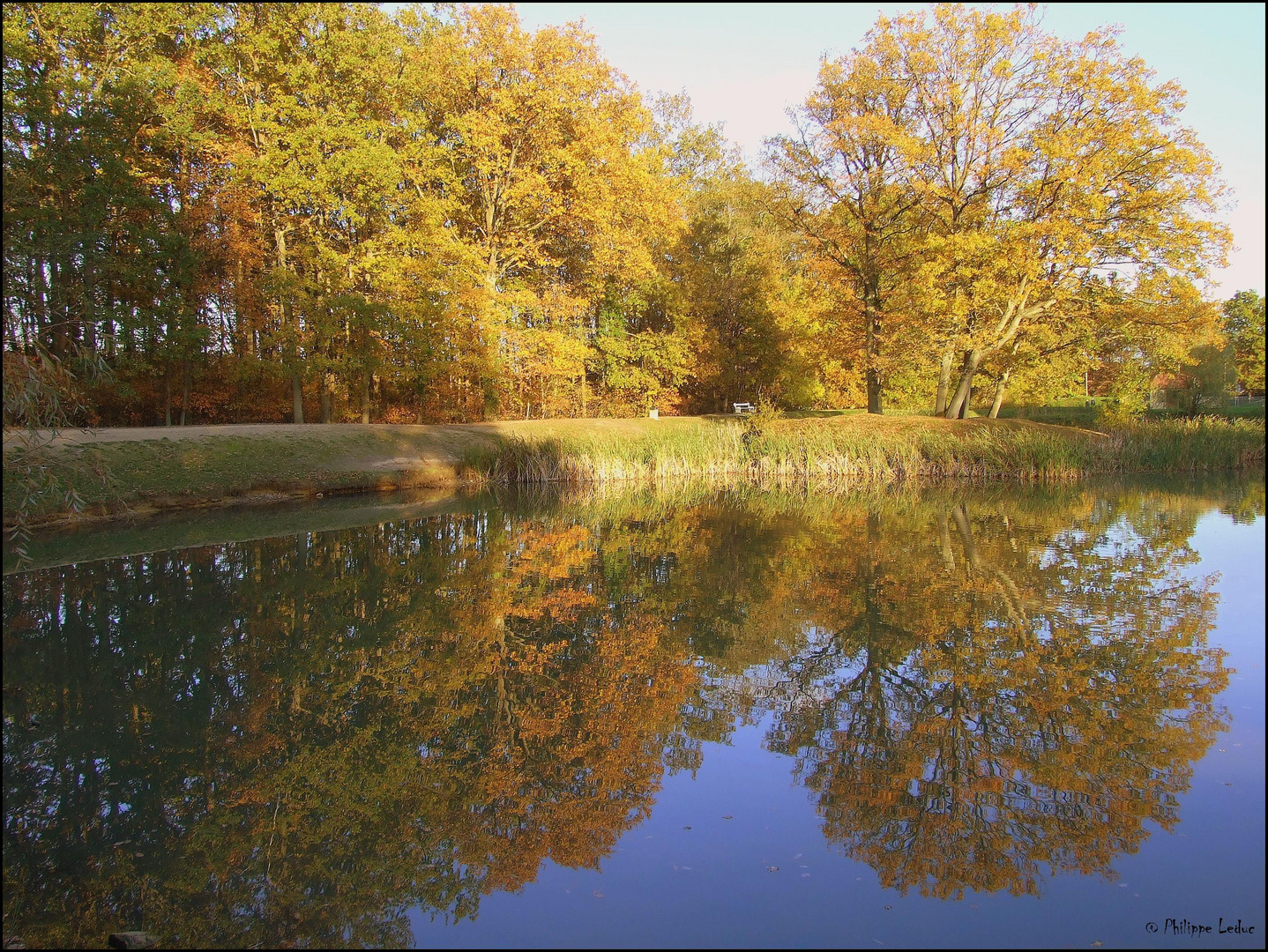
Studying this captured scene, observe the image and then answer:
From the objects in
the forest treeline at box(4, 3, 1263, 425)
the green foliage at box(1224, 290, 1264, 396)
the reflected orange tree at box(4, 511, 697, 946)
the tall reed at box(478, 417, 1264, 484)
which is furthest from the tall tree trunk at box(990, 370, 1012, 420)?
the reflected orange tree at box(4, 511, 697, 946)

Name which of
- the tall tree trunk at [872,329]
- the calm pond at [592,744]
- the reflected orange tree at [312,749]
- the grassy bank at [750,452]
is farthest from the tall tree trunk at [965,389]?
the reflected orange tree at [312,749]

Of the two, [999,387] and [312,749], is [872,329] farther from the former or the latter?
[312,749]

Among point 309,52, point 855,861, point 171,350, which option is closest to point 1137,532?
point 855,861

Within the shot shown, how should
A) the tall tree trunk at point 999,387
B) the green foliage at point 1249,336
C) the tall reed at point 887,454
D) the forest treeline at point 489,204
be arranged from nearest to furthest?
the tall reed at point 887,454 → the forest treeline at point 489,204 → the tall tree trunk at point 999,387 → the green foliage at point 1249,336

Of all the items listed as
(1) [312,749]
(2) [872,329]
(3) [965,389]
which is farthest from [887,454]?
(1) [312,749]

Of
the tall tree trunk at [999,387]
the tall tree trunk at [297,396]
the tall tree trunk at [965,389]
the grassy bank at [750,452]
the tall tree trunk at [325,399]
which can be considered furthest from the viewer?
the tall tree trunk at [999,387]

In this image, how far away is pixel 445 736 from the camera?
13.0 feet

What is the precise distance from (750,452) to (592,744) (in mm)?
13794

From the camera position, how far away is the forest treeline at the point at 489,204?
1781 cm

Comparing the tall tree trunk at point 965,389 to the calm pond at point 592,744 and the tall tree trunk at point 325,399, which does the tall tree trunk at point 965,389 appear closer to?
the calm pond at point 592,744

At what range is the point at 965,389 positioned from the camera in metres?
21.0

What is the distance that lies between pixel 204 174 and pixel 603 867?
22400mm

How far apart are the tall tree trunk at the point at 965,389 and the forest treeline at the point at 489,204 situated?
0.09 m

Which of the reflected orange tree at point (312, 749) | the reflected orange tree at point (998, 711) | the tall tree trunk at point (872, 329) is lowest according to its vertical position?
the reflected orange tree at point (312, 749)
